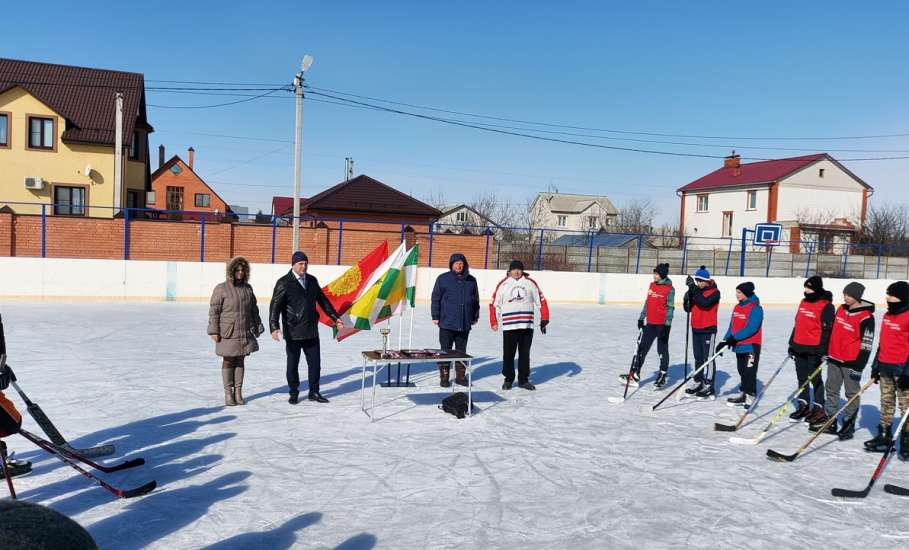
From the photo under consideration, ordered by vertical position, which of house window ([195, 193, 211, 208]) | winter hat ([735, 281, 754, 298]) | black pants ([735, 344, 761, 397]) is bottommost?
black pants ([735, 344, 761, 397])

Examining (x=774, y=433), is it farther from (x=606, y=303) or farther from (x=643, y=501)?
(x=606, y=303)

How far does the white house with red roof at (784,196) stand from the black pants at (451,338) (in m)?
38.0

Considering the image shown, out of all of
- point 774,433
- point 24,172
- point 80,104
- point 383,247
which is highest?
point 80,104

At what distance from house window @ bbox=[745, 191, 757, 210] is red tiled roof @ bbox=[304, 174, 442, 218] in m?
22.0

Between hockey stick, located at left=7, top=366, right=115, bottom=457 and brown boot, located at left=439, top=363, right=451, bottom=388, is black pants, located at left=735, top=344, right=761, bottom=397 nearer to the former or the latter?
brown boot, located at left=439, top=363, right=451, bottom=388

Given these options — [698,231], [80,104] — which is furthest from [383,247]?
[698,231]

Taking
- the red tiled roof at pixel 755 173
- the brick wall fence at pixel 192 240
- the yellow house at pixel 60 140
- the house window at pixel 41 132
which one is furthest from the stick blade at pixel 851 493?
the red tiled roof at pixel 755 173

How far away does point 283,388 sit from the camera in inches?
338

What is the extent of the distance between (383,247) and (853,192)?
47.9m

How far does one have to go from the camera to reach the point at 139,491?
4.83 meters

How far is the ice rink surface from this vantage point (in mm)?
4492

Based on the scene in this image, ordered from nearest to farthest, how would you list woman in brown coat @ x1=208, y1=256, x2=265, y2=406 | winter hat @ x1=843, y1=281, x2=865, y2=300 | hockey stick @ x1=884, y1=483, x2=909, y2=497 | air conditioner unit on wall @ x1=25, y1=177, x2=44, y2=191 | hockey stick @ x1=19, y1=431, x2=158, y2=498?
1. hockey stick @ x1=19, y1=431, x2=158, y2=498
2. hockey stick @ x1=884, y1=483, x2=909, y2=497
3. winter hat @ x1=843, y1=281, x2=865, y2=300
4. woman in brown coat @ x1=208, y1=256, x2=265, y2=406
5. air conditioner unit on wall @ x1=25, y1=177, x2=44, y2=191

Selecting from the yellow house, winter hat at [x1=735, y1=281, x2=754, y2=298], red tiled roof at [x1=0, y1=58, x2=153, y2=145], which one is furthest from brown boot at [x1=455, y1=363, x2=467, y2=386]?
red tiled roof at [x1=0, y1=58, x2=153, y2=145]

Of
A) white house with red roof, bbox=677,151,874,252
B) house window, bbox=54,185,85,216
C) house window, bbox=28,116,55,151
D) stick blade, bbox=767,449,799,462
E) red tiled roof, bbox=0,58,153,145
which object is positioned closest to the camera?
stick blade, bbox=767,449,799,462
